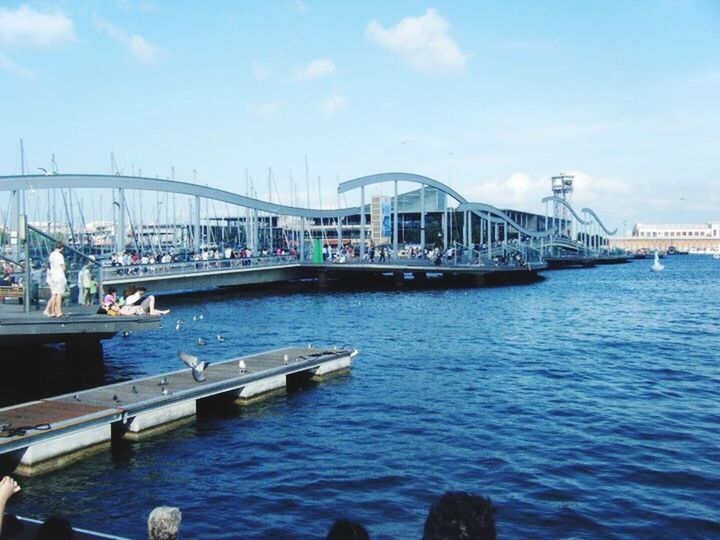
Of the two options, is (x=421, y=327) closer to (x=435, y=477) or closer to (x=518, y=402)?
(x=518, y=402)

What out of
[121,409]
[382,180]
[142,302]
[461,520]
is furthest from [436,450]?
[382,180]

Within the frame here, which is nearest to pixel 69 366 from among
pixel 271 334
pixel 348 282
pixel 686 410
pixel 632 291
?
pixel 271 334

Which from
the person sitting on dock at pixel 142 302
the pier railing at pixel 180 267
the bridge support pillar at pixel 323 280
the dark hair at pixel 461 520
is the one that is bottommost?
the bridge support pillar at pixel 323 280

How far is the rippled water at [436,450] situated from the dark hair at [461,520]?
7193mm

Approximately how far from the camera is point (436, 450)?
1477 cm

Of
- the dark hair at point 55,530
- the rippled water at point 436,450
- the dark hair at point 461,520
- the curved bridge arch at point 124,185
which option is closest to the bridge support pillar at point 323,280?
the curved bridge arch at point 124,185

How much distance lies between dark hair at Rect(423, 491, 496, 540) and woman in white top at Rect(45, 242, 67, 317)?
16.2 m

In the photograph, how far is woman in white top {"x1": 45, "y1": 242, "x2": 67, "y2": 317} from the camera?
17.9 meters

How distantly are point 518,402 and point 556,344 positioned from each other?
12.5m

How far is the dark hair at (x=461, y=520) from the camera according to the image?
390 centimetres

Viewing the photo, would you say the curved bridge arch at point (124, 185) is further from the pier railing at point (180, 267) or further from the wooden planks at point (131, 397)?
the wooden planks at point (131, 397)

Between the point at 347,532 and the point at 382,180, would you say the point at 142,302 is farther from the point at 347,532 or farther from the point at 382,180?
the point at 382,180

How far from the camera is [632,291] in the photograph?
68062 mm

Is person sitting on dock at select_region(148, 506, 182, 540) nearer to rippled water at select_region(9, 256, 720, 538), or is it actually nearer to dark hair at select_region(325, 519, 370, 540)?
dark hair at select_region(325, 519, 370, 540)
